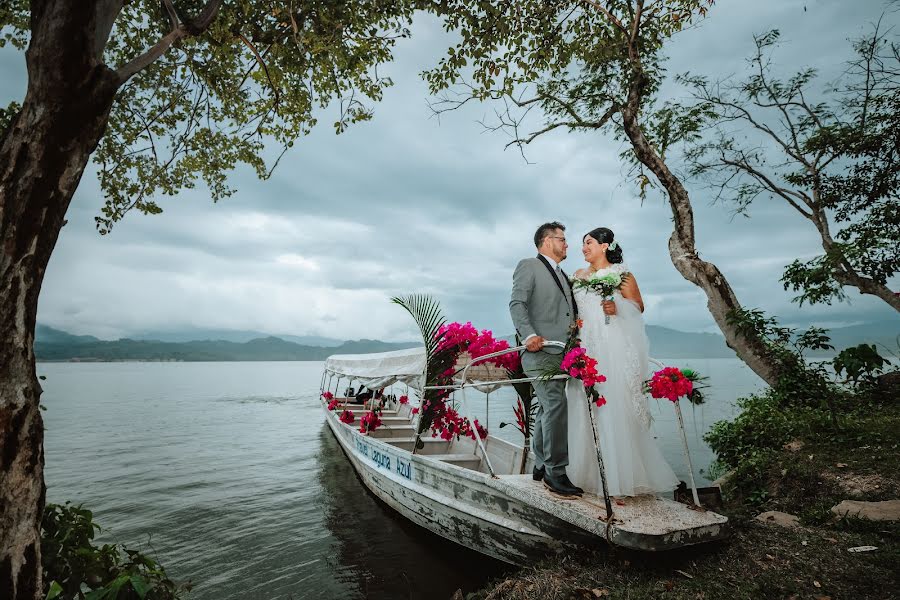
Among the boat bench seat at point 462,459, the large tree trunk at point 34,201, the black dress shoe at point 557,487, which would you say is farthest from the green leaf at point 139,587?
the boat bench seat at point 462,459

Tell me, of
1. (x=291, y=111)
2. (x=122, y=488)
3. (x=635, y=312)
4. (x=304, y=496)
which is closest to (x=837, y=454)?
(x=635, y=312)

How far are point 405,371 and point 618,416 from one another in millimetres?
4169

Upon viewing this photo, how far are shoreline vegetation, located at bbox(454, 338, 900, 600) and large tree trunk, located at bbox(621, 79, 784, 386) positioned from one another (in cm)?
157

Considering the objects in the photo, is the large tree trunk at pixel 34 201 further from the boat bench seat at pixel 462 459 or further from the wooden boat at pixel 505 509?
the boat bench seat at pixel 462 459

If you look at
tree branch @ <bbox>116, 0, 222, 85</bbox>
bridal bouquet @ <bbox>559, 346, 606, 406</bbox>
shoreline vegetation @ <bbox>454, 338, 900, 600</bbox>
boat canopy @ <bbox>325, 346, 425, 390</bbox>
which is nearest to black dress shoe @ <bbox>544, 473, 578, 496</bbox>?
shoreline vegetation @ <bbox>454, 338, 900, 600</bbox>

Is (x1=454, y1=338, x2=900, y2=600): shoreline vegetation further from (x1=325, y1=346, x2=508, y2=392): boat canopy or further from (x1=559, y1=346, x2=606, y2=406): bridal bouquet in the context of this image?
(x1=325, y1=346, x2=508, y2=392): boat canopy

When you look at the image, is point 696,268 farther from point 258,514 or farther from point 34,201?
point 258,514

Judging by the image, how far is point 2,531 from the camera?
2.44 m

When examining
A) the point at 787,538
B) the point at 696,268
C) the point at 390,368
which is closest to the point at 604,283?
the point at 787,538

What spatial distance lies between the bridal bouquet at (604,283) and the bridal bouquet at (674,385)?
758mm

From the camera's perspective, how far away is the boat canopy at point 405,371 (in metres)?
6.28

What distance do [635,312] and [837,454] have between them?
4.90 m

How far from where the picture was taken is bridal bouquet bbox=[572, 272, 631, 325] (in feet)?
14.6

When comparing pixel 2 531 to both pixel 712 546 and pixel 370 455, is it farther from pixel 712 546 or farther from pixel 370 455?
pixel 370 455
